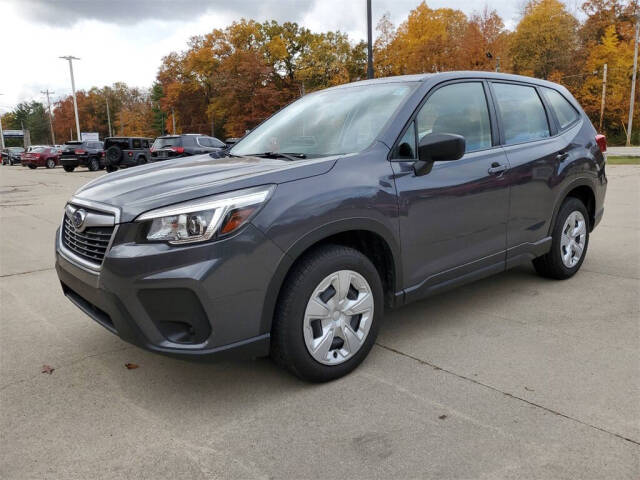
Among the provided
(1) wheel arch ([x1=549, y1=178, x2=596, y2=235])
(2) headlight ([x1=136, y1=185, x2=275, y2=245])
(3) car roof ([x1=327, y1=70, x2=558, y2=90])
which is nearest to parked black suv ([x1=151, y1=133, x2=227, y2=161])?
(1) wheel arch ([x1=549, y1=178, x2=596, y2=235])

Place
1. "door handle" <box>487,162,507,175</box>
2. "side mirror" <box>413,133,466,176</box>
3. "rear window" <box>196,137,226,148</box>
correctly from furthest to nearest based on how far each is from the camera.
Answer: "rear window" <box>196,137,226,148</box> → "door handle" <box>487,162,507,175</box> → "side mirror" <box>413,133,466,176</box>

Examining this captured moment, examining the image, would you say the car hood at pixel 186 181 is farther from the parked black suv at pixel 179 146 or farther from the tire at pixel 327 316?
the parked black suv at pixel 179 146

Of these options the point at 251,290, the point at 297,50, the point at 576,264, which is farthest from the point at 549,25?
the point at 251,290

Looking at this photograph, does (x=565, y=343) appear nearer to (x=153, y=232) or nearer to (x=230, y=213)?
(x=230, y=213)

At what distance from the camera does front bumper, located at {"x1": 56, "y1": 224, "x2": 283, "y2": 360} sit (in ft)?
7.88

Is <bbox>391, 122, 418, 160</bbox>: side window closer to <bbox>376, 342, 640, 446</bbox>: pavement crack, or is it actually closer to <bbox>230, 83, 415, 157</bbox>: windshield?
<bbox>230, 83, 415, 157</bbox>: windshield

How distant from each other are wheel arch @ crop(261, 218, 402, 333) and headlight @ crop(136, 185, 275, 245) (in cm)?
32

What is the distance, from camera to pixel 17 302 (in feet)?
15.0

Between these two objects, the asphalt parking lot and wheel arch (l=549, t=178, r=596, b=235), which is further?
wheel arch (l=549, t=178, r=596, b=235)

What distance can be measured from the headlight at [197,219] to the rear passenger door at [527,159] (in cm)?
222

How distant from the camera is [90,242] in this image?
2.76 meters

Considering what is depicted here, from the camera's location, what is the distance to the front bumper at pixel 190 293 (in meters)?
2.40

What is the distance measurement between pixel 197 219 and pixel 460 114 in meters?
2.13

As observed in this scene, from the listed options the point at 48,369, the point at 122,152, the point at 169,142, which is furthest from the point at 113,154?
the point at 48,369
